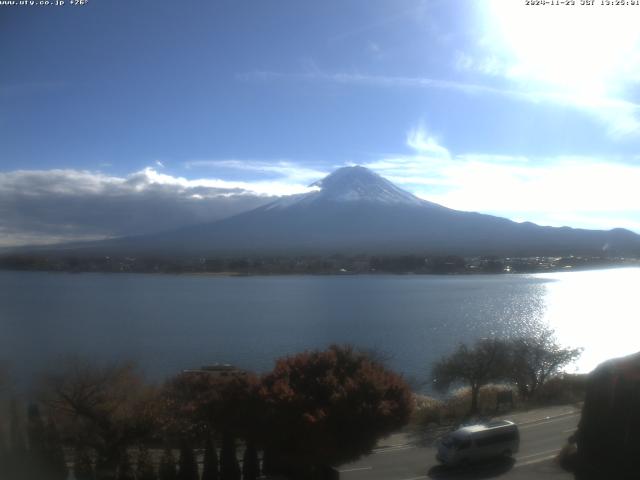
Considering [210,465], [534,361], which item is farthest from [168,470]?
[534,361]

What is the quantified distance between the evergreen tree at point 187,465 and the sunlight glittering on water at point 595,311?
313 inches

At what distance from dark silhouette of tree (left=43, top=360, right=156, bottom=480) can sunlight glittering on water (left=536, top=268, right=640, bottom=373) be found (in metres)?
8.25

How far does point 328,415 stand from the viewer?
5.54 meters

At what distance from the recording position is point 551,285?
3528 centimetres

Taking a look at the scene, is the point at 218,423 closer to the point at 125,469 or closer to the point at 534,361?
the point at 125,469

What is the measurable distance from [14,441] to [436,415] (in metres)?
5.41

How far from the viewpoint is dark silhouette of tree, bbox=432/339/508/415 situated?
33.6 ft

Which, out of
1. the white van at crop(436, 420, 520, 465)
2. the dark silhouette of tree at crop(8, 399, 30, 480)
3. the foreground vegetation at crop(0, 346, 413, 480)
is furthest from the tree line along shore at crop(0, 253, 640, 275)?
the white van at crop(436, 420, 520, 465)

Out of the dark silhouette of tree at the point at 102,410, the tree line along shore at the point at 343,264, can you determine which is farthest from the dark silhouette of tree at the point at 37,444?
the tree line along shore at the point at 343,264

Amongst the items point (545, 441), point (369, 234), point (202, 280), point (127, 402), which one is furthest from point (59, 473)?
point (369, 234)

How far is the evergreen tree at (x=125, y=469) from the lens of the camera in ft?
18.2

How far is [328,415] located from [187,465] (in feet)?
4.70

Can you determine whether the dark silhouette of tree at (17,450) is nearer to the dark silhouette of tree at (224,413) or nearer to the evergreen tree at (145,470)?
the evergreen tree at (145,470)

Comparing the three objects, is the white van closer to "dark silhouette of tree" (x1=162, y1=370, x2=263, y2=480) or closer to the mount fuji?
"dark silhouette of tree" (x1=162, y1=370, x2=263, y2=480)
